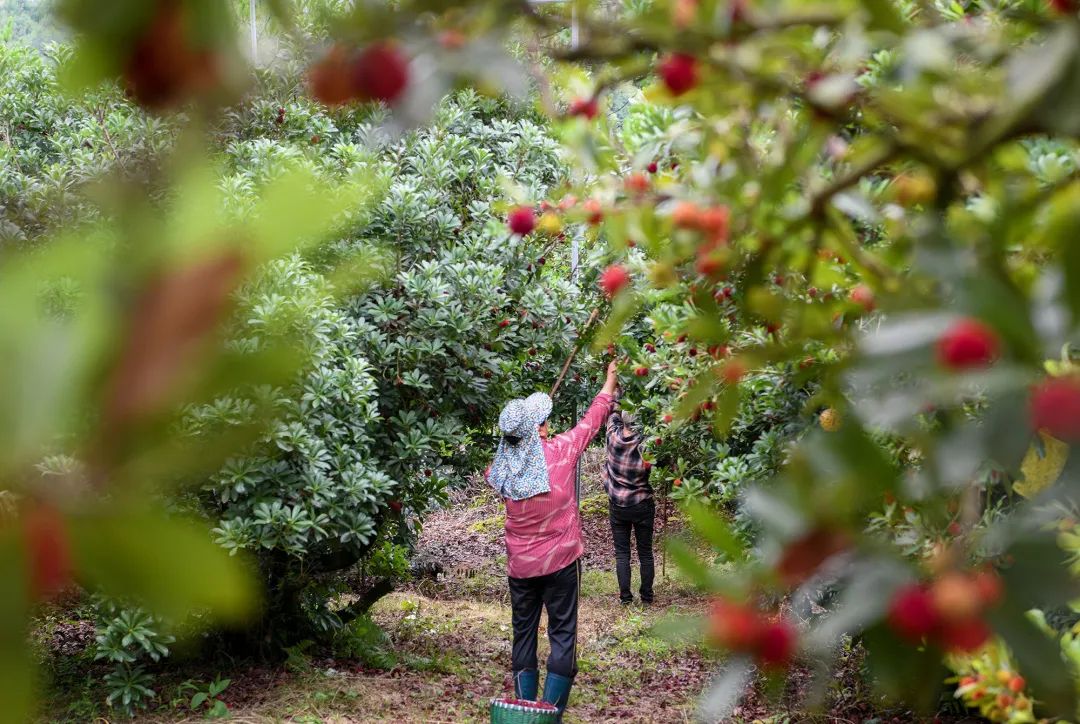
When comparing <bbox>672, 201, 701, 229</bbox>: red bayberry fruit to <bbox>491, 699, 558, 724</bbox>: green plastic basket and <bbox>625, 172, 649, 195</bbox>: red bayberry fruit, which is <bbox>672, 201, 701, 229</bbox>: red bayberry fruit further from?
<bbox>491, 699, 558, 724</bbox>: green plastic basket

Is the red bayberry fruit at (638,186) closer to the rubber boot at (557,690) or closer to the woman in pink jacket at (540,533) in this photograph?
the woman in pink jacket at (540,533)

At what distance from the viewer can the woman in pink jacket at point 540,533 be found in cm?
485

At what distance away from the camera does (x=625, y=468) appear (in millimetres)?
7242

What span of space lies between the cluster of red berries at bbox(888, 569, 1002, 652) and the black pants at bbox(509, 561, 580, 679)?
4.42 meters

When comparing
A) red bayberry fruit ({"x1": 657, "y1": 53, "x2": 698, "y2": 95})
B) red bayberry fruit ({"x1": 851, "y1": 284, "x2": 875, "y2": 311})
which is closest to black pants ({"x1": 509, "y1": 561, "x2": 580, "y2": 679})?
red bayberry fruit ({"x1": 851, "y1": 284, "x2": 875, "y2": 311})

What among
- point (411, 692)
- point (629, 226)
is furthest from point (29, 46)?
point (629, 226)

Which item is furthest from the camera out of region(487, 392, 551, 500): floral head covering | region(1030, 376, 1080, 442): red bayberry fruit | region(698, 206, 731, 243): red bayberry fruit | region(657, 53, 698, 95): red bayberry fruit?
region(487, 392, 551, 500): floral head covering

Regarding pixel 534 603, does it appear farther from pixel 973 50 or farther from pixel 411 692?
pixel 973 50

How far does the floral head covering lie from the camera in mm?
4812

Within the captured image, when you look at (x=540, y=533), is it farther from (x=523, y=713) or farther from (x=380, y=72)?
(x=380, y=72)

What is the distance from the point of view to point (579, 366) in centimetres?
633

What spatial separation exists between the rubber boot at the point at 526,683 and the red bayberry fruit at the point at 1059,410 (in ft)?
15.4

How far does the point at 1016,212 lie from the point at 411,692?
4.93 metres

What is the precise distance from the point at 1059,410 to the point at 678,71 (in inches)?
18.0
